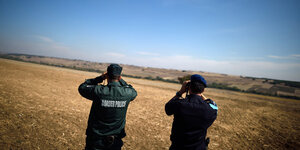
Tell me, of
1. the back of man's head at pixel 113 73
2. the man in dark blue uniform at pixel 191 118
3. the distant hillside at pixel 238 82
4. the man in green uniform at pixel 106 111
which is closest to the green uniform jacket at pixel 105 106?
the man in green uniform at pixel 106 111

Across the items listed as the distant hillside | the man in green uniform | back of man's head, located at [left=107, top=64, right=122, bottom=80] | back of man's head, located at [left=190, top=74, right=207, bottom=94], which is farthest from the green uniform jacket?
the distant hillside

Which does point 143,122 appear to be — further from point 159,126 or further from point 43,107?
point 43,107

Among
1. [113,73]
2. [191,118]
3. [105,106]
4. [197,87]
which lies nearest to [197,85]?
[197,87]

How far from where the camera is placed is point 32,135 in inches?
188

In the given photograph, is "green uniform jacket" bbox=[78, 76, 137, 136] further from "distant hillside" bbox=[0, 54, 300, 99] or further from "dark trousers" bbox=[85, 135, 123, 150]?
"distant hillside" bbox=[0, 54, 300, 99]

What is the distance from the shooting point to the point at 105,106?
2.53m

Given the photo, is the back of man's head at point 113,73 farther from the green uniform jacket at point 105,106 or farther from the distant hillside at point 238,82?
the distant hillside at point 238,82

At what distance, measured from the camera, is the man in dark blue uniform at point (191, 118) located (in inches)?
89.3

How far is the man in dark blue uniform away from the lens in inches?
89.3

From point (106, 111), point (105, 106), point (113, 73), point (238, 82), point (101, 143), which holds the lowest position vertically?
point (238, 82)

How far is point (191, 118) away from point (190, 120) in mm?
41

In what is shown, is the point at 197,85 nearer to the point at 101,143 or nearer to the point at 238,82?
the point at 101,143

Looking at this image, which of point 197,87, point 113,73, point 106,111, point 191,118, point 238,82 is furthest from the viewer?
point 238,82

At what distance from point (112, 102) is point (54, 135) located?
424 cm
